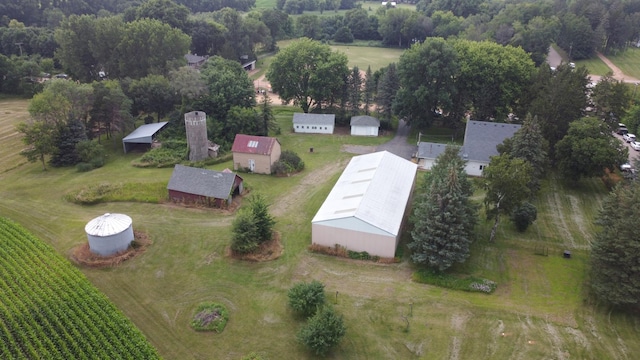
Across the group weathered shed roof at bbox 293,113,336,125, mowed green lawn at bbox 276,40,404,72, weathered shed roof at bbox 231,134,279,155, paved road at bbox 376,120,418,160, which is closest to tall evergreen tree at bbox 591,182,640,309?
paved road at bbox 376,120,418,160

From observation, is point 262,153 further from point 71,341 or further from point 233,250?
point 71,341

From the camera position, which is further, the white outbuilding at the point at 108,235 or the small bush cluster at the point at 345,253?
the small bush cluster at the point at 345,253

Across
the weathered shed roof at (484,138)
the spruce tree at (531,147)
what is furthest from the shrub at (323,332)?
the weathered shed roof at (484,138)

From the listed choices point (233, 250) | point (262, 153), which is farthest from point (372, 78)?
point (233, 250)

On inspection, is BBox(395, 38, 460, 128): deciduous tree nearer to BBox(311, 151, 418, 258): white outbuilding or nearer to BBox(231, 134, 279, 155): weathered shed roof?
BBox(231, 134, 279, 155): weathered shed roof

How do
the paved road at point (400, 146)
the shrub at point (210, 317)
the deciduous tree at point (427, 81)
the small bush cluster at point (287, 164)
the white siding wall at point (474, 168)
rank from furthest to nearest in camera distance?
the deciduous tree at point (427, 81), the paved road at point (400, 146), the white siding wall at point (474, 168), the small bush cluster at point (287, 164), the shrub at point (210, 317)

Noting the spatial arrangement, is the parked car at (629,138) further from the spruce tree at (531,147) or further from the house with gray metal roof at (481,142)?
the spruce tree at (531,147)

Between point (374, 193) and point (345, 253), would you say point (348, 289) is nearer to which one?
point (345, 253)

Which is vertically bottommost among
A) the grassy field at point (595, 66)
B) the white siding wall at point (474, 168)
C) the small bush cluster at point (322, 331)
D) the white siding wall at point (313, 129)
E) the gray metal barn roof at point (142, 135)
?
the small bush cluster at point (322, 331)
